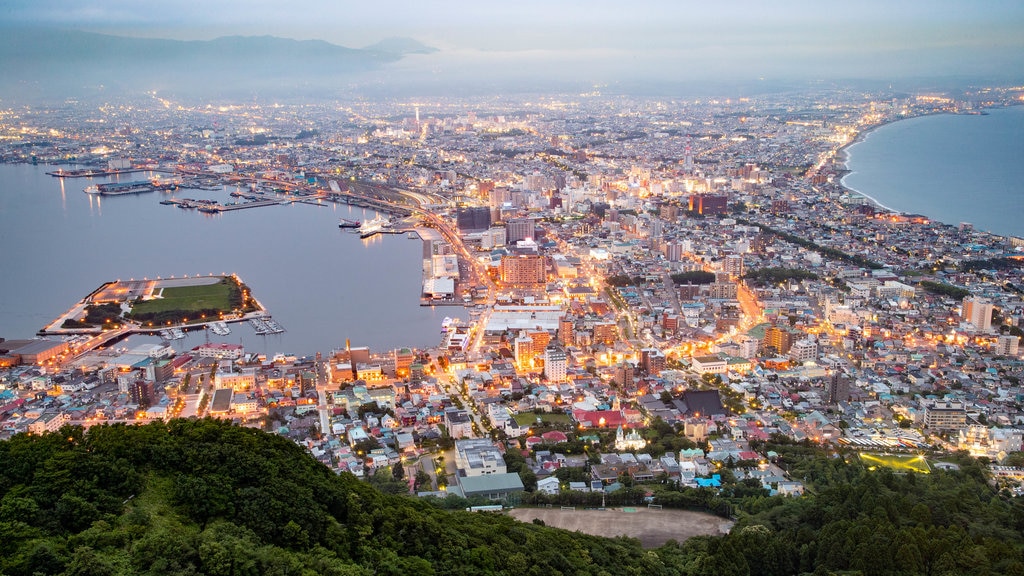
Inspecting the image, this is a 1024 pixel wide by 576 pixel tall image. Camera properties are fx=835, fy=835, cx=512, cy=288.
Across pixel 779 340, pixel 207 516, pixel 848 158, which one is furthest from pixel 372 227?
pixel 848 158

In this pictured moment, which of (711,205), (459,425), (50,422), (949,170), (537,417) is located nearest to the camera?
(459,425)

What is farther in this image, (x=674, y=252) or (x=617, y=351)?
(x=674, y=252)

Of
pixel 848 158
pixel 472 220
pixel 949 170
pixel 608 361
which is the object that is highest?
pixel 848 158

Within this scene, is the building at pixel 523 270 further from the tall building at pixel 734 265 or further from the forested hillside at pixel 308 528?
the forested hillside at pixel 308 528

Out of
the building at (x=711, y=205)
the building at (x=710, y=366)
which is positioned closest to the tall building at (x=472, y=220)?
the building at (x=711, y=205)

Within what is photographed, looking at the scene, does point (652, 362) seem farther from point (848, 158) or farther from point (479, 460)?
point (848, 158)

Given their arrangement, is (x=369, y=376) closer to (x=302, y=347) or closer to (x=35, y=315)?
(x=302, y=347)

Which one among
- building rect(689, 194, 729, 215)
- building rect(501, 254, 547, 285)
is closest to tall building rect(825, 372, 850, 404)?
building rect(501, 254, 547, 285)

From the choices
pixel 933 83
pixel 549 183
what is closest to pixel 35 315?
pixel 549 183
